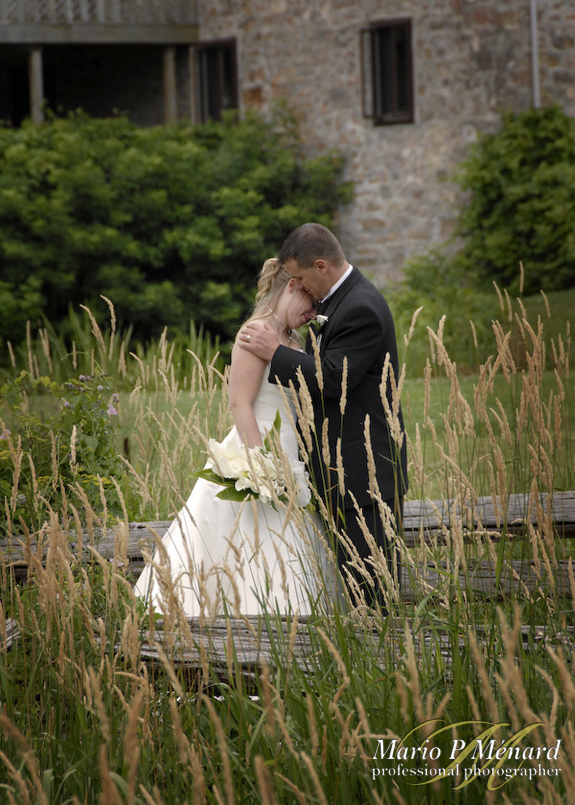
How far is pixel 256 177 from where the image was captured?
47.7ft

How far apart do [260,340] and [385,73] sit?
12528mm

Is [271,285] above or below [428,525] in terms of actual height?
above

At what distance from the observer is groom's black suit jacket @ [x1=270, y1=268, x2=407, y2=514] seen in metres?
3.23

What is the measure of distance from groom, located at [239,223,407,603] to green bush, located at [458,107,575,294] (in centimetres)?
1050

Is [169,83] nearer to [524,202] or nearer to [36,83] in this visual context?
[36,83]

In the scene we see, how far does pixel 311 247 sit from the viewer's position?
133 inches

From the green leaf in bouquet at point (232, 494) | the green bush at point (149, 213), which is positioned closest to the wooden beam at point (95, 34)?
the green bush at point (149, 213)

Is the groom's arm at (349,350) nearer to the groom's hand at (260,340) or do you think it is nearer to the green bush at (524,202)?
the groom's hand at (260,340)

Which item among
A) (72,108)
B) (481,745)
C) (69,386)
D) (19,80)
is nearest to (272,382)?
(69,386)

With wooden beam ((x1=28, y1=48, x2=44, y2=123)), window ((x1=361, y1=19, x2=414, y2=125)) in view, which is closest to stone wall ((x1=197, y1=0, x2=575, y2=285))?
window ((x1=361, y1=19, x2=414, y2=125))

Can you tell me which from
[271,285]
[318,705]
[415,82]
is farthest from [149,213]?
[318,705]

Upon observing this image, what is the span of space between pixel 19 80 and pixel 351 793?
63.1 ft

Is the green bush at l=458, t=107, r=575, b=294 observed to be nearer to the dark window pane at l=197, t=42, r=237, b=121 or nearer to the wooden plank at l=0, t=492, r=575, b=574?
the dark window pane at l=197, t=42, r=237, b=121

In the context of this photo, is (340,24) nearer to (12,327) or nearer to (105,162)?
(105,162)
